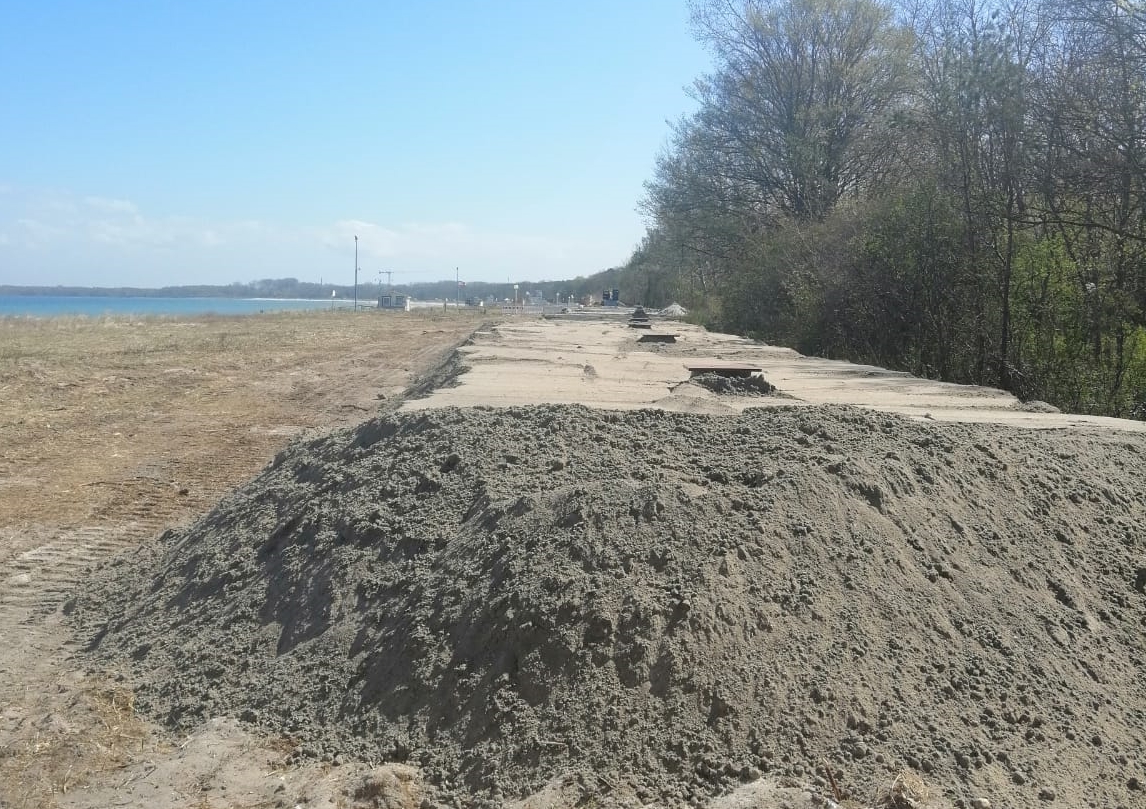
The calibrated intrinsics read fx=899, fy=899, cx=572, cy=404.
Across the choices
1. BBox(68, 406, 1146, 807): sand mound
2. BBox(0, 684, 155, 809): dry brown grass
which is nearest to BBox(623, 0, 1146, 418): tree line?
BBox(68, 406, 1146, 807): sand mound

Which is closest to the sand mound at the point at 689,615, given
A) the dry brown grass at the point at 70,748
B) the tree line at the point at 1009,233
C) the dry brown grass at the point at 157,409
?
the dry brown grass at the point at 70,748

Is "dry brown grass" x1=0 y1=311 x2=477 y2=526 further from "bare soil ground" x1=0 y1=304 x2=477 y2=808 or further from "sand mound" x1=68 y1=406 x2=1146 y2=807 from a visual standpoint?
"sand mound" x1=68 y1=406 x2=1146 y2=807

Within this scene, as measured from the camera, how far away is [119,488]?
26.6 ft

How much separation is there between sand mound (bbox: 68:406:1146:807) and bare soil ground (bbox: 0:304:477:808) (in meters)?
0.24

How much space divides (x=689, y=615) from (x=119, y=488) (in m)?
6.64

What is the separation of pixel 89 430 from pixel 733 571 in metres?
10.1

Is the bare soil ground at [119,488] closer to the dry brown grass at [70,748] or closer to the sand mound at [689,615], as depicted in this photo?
the dry brown grass at [70,748]

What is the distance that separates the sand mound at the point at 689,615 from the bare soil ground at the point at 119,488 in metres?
0.24

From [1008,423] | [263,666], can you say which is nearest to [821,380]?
[1008,423]

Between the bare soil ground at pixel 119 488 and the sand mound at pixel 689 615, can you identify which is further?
the bare soil ground at pixel 119 488

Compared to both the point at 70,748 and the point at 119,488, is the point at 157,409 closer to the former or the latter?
the point at 119,488

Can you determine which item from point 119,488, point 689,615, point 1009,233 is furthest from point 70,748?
point 1009,233

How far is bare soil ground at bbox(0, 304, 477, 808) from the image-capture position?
3234 mm

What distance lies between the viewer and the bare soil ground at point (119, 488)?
3.23 m
